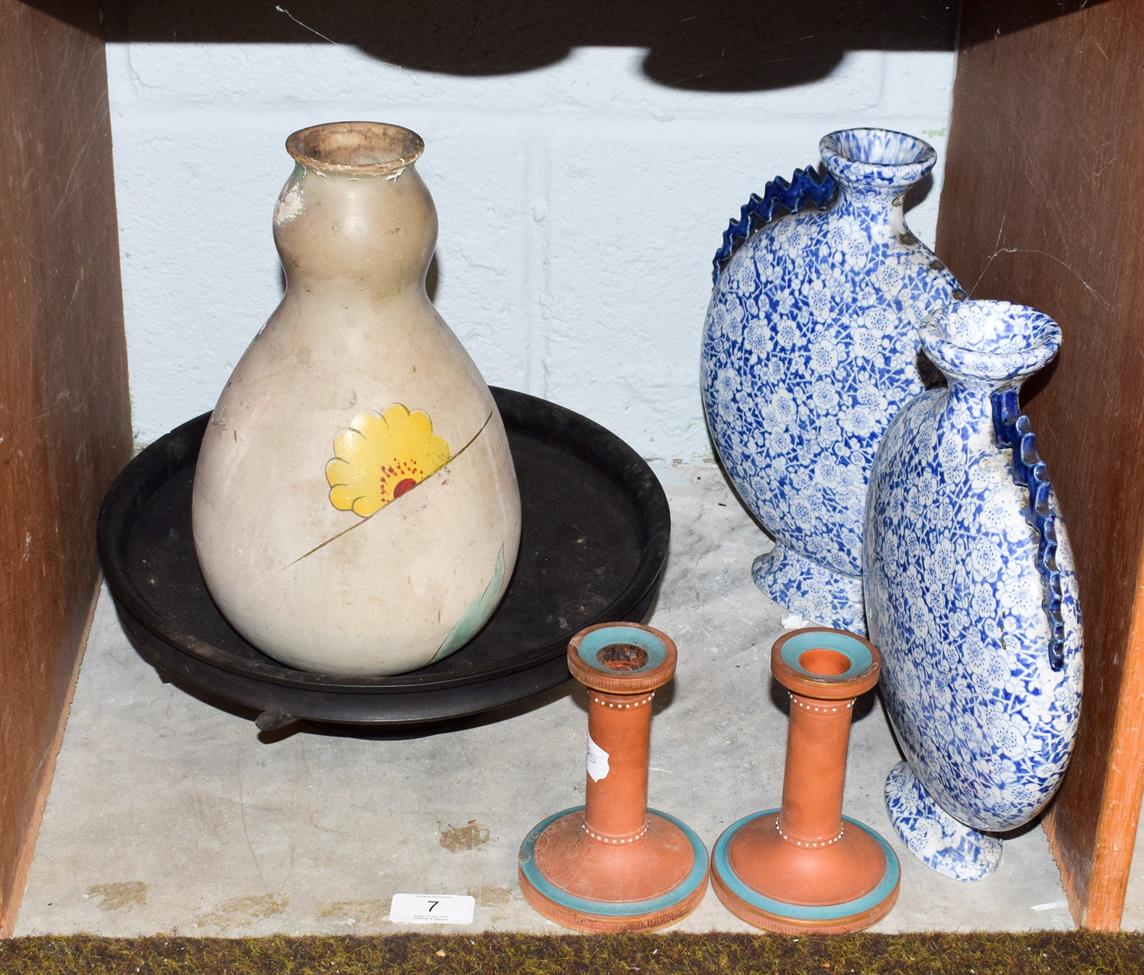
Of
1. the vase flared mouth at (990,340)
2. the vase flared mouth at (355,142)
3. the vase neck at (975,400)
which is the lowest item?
the vase neck at (975,400)

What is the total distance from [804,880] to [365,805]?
300 millimetres

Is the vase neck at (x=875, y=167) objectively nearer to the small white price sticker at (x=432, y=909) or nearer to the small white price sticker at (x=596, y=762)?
the small white price sticker at (x=596, y=762)

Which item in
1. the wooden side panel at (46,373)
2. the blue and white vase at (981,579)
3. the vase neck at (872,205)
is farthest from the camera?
the vase neck at (872,205)

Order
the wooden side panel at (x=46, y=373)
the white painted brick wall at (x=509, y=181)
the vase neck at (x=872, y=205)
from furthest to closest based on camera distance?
the white painted brick wall at (x=509, y=181) → the vase neck at (x=872, y=205) → the wooden side panel at (x=46, y=373)

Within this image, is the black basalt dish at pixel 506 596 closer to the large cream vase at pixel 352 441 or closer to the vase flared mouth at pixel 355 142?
the large cream vase at pixel 352 441

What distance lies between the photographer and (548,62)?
1.37 m

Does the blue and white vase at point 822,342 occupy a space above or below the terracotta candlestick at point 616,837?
above

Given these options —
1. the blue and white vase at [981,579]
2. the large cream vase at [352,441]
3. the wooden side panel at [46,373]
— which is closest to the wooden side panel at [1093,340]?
the blue and white vase at [981,579]

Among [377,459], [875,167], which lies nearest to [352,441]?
[377,459]

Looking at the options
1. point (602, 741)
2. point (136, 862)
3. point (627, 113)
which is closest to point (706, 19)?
point (627, 113)

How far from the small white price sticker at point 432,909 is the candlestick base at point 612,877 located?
0.04 meters

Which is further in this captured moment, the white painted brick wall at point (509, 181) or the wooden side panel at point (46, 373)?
the white painted brick wall at point (509, 181)

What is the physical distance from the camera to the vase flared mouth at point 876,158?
3.81 feet

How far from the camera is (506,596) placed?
1.23m
